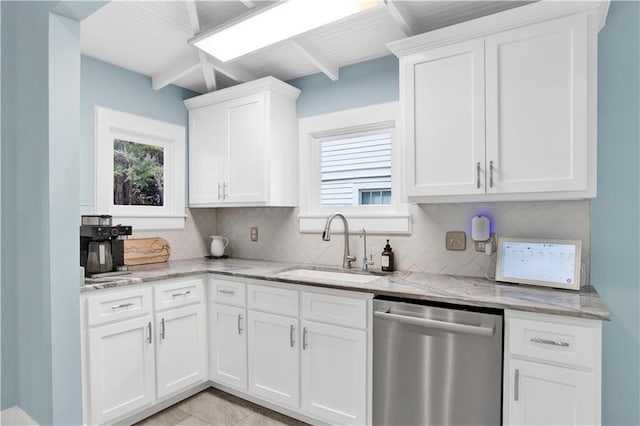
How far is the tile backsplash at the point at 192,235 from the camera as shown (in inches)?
133

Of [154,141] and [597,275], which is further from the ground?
[154,141]

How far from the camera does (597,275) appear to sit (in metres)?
2.04

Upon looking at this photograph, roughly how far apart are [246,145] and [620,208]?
2.50 m

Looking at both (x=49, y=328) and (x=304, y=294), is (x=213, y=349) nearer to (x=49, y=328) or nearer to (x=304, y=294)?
(x=304, y=294)

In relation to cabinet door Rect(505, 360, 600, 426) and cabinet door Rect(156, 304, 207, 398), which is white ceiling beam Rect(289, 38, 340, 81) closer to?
cabinet door Rect(156, 304, 207, 398)

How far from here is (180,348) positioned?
2639 millimetres

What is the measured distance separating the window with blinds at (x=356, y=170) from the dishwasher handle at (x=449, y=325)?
1.08m

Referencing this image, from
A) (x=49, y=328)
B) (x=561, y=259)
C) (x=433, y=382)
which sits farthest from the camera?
(x=561, y=259)

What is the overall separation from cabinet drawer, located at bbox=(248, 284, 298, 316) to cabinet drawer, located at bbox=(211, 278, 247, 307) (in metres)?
0.08

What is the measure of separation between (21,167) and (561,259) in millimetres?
2680

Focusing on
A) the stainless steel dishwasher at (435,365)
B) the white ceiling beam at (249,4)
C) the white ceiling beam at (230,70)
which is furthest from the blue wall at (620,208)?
the white ceiling beam at (230,70)

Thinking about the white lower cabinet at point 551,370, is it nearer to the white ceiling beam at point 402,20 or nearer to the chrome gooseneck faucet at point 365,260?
the chrome gooseneck faucet at point 365,260

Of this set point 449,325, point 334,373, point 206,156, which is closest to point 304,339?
point 334,373

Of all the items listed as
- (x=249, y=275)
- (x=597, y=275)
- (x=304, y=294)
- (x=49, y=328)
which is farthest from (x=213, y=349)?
(x=597, y=275)
